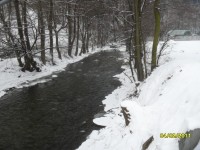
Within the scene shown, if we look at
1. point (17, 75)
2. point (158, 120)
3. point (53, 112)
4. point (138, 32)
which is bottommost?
point (53, 112)

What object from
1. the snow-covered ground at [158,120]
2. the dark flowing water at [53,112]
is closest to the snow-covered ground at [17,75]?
the dark flowing water at [53,112]

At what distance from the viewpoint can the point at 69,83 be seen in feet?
72.6

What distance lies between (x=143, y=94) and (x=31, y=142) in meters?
5.73

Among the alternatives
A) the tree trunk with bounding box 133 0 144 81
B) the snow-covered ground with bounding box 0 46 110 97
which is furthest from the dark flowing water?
the tree trunk with bounding box 133 0 144 81

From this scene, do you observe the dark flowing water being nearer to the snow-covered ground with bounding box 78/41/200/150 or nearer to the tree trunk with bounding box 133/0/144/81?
the snow-covered ground with bounding box 78/41/200/150

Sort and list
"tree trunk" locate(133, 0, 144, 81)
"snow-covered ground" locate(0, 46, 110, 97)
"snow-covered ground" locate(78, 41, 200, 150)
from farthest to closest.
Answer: "snow-covered ground" locate(0, 46, 110, 97) < "tree trunk" locate(133, 0, 144, 81) < "snow-covered ground" locate(78, 41, 200, 150)

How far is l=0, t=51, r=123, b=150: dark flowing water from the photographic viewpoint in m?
11.2

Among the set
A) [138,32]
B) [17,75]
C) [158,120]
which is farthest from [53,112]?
[17,75]

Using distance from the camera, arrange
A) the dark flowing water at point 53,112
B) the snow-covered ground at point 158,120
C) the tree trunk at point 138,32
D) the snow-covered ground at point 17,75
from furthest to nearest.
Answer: the snow-covered ground at point 17,75 < the tree trunk at point 138,32 < the dark flowing water at point 53,112 < the snow-covered ground at point 158,120

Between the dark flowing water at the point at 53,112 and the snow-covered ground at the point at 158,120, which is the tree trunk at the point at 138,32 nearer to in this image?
the dark flowing water at the point at 53,112

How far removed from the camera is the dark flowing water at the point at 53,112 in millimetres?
11160

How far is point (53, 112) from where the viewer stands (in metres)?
14.7

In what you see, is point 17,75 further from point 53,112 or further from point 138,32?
point 138,32

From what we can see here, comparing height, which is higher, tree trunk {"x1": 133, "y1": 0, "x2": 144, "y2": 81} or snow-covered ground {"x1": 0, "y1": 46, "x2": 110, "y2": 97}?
tree trunk {"x1": 133, "y1": 0, "x2": 144, "y2": 81}
